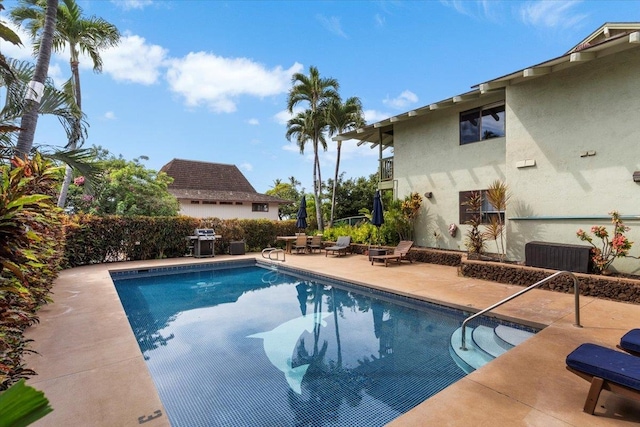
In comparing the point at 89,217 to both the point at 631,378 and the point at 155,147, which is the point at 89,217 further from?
the point at 155,147

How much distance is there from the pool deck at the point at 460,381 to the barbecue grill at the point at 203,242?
7.02 meters

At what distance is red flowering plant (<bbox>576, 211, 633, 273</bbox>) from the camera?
739cm

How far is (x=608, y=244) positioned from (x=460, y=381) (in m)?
7.14

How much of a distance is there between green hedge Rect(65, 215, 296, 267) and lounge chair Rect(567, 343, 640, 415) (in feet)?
40.8

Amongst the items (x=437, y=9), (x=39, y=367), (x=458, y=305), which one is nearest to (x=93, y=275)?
(x=39, y=367)

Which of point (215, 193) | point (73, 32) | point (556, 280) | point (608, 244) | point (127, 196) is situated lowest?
point (556, 280)

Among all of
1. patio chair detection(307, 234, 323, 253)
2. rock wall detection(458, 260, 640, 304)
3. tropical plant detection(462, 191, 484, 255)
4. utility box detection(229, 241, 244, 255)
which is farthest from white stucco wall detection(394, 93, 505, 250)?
utility box detection(229, 241, 244, 255)

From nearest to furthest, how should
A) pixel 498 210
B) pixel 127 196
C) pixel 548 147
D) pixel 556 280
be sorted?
pixel 556 280 < pixel 548 147 < pixel 498 210 < pixel 127 196

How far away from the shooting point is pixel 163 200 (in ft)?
57.8

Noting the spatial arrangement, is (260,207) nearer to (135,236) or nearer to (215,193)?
(215,193)

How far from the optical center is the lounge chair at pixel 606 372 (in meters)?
2.79

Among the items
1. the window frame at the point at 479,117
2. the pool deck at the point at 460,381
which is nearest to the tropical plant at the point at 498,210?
the window frame at the point at 479,117

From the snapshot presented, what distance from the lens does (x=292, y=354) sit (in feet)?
17.3

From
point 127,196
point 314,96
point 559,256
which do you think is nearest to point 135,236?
point 127,196
